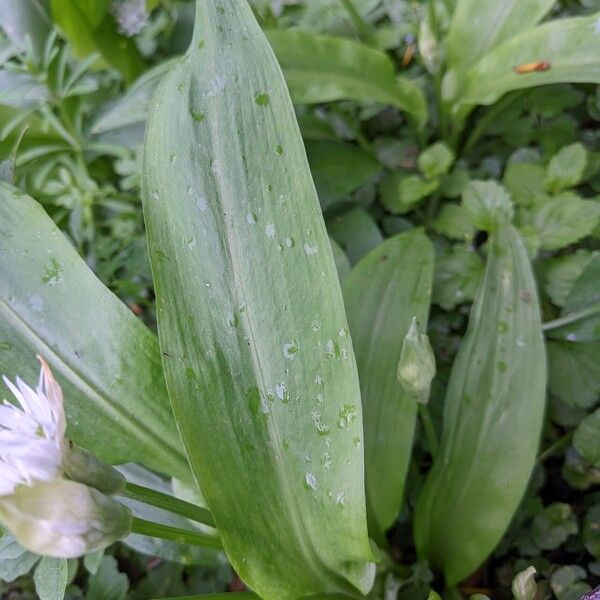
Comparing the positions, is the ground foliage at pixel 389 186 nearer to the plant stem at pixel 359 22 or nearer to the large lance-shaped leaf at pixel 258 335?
the plant stem at pixel 359 22

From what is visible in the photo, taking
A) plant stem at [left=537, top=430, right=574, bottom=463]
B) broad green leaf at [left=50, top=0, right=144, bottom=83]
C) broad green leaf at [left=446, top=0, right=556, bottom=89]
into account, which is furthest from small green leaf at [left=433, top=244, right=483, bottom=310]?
broad green leaf at [left=50, top=0, right=144, bottom=83]

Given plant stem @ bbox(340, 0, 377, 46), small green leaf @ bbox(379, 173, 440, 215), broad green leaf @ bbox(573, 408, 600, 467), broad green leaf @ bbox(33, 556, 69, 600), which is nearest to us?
broad green leaf @ bbox(33, 556, 69, 600)

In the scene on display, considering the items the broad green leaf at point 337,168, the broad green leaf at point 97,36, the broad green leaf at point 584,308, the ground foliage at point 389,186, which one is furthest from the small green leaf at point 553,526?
the broad green leaf at point 97,36

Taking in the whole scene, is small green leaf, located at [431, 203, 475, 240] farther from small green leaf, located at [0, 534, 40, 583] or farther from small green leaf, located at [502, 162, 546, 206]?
small green leaf, located at [0, 534, 40, 583]

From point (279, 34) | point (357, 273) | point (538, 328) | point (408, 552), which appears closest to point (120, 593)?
point (408, 552)

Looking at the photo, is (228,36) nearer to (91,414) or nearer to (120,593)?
(91,414)

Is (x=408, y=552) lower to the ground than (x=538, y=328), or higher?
lower
